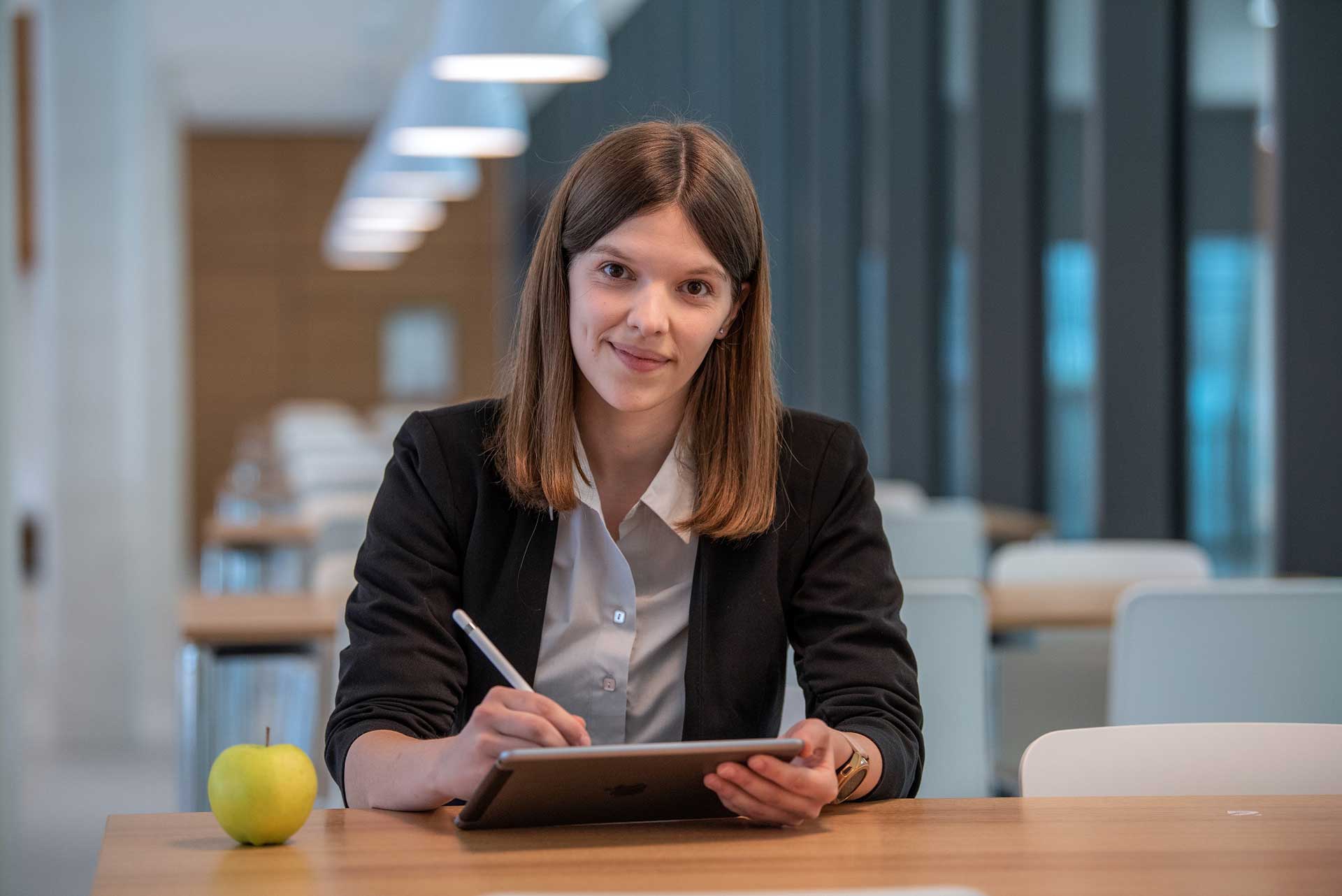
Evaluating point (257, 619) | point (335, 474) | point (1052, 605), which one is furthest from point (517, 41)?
point (335, 474)

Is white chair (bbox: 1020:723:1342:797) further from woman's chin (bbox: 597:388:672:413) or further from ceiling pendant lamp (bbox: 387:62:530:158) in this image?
ceiling pendant lamp (bbox: 387:62:530:158)

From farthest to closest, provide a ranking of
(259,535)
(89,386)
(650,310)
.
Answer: (89,386), (259,535), (650,310)

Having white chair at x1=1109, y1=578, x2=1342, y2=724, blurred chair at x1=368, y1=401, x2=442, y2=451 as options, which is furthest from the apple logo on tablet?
blurred chair at x1=368, y1=401, x2=442, y2=451

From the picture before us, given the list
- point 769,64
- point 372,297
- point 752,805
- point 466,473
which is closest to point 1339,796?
point 752,805

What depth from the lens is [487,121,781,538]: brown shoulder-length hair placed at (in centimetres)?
159

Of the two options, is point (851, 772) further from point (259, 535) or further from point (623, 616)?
point (259, 535)

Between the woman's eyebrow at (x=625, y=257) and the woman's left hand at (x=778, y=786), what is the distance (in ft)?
1.61

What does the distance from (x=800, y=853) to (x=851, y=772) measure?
182mm

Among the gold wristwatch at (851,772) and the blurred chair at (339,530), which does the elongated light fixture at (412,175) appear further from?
the gold wristwatch at (851,772)

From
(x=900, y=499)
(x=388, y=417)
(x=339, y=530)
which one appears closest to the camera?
(x=339, y=530)

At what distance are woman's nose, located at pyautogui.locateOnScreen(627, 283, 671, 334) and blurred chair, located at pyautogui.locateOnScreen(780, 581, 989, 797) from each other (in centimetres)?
81

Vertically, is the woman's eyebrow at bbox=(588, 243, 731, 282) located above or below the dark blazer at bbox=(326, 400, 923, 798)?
above

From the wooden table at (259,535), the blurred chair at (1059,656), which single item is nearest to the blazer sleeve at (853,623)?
the blurred chair at (1059,656)

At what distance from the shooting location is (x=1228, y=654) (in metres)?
2.37
